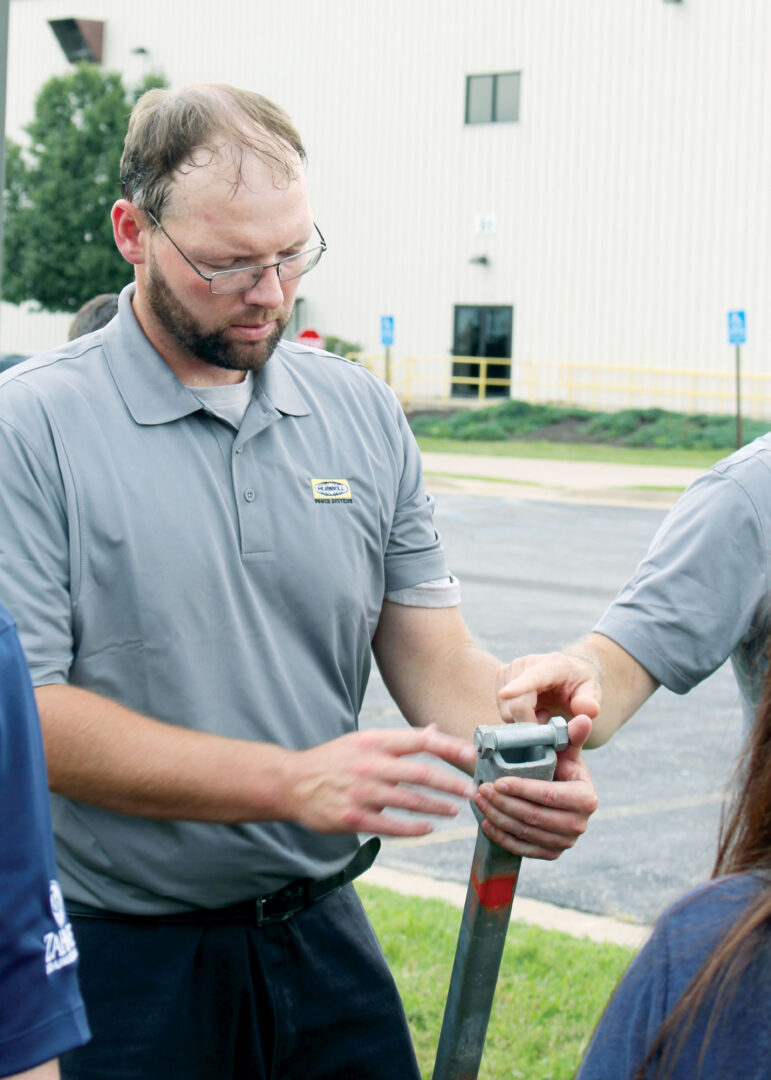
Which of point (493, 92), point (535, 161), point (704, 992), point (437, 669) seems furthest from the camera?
point (493, 92)

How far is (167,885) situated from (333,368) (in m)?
1.10

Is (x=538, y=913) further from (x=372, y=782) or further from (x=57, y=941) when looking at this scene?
(x=57, y=941)

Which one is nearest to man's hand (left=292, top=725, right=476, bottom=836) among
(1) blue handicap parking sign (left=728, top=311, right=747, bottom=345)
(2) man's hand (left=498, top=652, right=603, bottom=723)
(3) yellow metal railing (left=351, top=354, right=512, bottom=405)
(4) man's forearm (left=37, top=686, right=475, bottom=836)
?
(4) man's forearm (left=37, top=686, right=475, bottom=836)

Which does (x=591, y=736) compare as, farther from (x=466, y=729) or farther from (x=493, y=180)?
(x=493, y=180)

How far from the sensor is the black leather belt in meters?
2.46

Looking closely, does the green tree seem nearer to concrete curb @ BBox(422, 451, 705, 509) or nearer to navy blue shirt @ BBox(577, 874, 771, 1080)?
concrete curb @ BBox(422, 451, 705, 509)

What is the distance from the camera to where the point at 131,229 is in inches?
103

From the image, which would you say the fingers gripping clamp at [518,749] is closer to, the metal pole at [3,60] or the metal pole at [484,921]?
the metal pole at [484,921]

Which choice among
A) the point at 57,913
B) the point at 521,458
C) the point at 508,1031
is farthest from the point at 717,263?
the point at 57,913

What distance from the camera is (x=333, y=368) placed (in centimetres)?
286

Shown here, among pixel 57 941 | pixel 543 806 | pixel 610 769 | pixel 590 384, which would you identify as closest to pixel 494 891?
pixel 543 806

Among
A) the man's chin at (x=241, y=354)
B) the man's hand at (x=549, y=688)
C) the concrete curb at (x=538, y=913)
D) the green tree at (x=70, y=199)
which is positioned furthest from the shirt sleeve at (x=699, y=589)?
the green tree at (x=70, y=199)

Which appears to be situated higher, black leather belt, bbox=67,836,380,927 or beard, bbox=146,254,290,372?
beard, bbox=146,254,290,372

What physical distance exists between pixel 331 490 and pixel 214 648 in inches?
15.6
